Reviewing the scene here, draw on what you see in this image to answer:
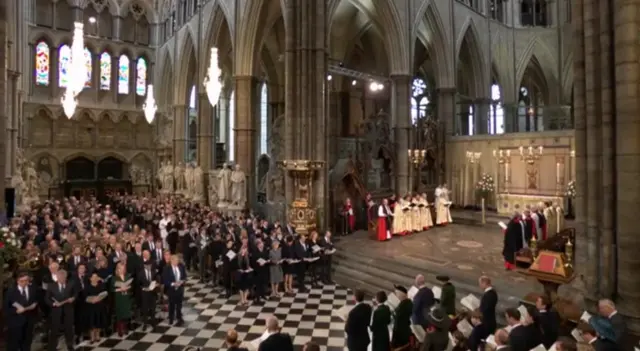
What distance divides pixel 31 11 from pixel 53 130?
8.03 m

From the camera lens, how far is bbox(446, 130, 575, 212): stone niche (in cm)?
1791

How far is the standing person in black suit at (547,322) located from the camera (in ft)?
17.8

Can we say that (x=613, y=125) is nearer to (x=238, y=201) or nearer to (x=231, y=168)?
(x=238, y=201)

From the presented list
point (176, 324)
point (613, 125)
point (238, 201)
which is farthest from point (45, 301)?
point (238, 201)

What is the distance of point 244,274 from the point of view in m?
9.83

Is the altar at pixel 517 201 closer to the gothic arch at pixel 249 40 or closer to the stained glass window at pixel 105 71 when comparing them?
the gothic arch at pixel 249 40

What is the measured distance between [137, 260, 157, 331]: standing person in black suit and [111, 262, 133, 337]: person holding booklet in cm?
26

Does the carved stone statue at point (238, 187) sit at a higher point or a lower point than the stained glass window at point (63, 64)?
lower

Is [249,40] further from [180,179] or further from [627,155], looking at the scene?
[627,155]

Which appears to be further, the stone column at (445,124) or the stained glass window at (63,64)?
the stained glass window at (63,64)

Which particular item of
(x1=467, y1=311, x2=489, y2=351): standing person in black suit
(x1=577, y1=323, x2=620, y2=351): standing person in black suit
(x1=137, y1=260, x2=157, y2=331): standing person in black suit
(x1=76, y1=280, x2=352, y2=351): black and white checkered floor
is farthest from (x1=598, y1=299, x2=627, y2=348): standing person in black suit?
(x1=137, y1=260, x2=157, y2=331): standing person in black suit

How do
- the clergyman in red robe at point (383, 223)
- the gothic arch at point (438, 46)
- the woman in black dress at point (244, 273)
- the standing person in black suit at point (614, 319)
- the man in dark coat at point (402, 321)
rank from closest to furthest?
the standing person in black suit at point (614, 319) < the man in dark coat at point (402, 321) < the woman in black dress at point (244, 273) < the clergyman in red robe at point (383, 223) < the gothic arch at point (438, 46)

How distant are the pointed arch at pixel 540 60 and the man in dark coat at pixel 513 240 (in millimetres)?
20032

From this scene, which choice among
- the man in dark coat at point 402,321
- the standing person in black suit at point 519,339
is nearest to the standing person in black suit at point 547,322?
the standing person in black suit at point 519,339
